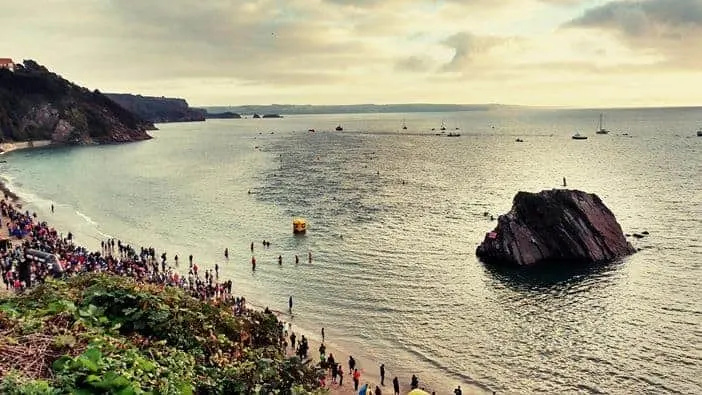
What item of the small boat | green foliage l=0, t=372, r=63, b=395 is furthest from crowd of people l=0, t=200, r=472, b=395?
green foliage l=0, t=372, r=63, b=395

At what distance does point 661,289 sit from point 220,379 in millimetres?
41511

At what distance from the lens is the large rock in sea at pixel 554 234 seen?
5203cm

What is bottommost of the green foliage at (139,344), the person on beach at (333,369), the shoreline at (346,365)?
the shoreline at (346,365)

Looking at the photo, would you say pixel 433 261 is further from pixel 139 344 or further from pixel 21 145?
pixel 21 145

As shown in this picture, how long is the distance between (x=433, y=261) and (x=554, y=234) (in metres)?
11.4

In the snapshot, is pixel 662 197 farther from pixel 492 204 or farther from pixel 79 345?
pixel 79 345

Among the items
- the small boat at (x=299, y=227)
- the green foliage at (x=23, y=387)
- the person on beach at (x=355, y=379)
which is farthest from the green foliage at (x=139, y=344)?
the small boat at (x=299, y=227)

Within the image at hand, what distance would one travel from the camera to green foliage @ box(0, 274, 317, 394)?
11336 millimetres

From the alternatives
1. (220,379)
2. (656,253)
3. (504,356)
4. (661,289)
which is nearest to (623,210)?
(656,253)

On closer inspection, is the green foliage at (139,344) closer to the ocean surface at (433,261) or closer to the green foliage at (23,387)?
the green foliage at (23,387)

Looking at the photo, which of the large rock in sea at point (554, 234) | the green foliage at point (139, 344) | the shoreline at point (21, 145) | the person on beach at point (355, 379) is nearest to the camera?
the green foliage at point (139, 344)

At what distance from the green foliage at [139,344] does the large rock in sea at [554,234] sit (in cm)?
3788

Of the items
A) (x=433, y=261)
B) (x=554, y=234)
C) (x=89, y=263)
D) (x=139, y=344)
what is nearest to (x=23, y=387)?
(x=139, y=344)

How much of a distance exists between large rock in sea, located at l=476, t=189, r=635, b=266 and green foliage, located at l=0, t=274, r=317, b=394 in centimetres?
3788
